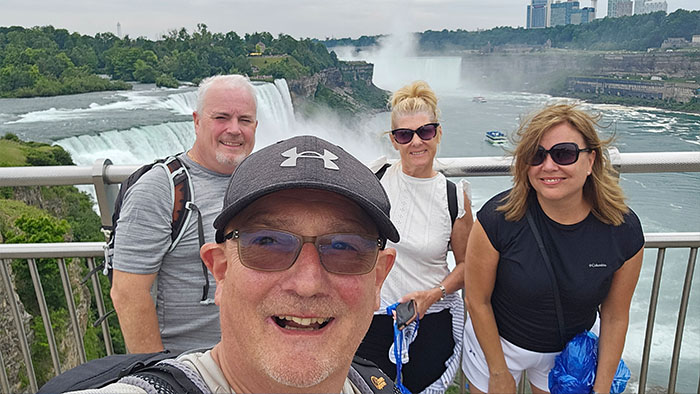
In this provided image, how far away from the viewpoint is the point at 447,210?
228 centimetres

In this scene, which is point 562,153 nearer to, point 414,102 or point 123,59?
point 414,102

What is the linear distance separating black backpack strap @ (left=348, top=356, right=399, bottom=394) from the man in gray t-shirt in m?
0.93

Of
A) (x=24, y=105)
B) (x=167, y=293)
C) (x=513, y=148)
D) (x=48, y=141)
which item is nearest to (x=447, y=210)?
(x=513, y=148)

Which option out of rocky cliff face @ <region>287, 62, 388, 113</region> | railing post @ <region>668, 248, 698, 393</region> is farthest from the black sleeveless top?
rocky cliff face @ <region>287, 62, 388, 113</region>

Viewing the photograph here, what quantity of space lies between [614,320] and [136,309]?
5.76ft

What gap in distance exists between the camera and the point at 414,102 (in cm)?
233

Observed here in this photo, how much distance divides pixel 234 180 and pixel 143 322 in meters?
1.12

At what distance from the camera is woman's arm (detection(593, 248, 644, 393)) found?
205cm

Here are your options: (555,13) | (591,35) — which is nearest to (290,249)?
(591,35)

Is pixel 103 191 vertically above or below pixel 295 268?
below

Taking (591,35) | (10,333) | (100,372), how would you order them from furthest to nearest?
1. (591,35)
2. (10,333)
3. (100,372)

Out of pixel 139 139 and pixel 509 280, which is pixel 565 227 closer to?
pixel 509 280

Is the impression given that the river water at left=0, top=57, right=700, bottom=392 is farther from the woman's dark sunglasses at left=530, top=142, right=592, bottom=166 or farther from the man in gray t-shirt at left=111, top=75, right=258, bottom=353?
the man in gray t-shirt at left=111, top=75, right=258, bottom=353

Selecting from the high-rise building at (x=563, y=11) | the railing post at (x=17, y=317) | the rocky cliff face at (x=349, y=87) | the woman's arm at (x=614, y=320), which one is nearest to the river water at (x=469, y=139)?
the woman's arm at (x=614, y=320)
